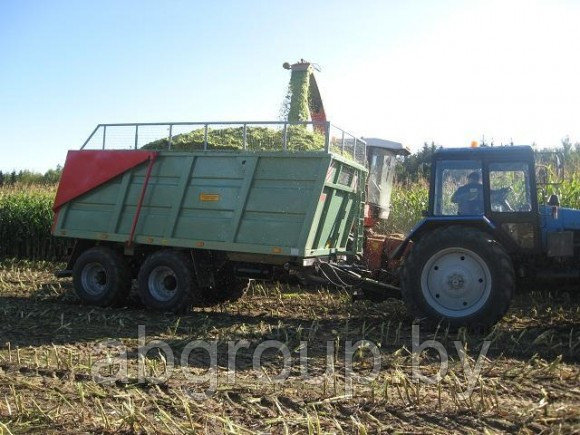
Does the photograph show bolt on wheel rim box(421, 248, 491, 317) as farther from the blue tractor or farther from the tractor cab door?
the tractor cab door

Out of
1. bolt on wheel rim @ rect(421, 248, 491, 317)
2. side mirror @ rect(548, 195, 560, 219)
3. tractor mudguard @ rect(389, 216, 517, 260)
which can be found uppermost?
side mirror @ rect(548, 195, 560, 219)

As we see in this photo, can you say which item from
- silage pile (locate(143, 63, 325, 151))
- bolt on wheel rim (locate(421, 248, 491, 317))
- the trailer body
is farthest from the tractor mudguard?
silage pile (locate(143, 63, 325, 151))

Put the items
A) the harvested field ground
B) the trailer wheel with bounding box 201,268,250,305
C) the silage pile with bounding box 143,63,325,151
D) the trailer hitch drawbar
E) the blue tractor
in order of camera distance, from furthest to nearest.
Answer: the trailer wheel with bounding box 201,268,250,305 < the silage pile with bounding box 143,63,325,151 < the trailer hitch drawbar < the blue tractor < the harvested field ground

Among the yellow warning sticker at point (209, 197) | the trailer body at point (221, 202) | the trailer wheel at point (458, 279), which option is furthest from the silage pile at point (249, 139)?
the trailer wheel at point (458, 279)

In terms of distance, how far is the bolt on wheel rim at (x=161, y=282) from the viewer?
7605mm

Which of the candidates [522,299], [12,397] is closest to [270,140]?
[522,299]

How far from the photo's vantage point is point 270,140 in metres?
7.46

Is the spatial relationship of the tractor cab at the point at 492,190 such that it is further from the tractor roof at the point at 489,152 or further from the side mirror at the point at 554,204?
the side mirror at the point at 554,204

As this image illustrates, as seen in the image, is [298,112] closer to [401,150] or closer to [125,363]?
[401,150]

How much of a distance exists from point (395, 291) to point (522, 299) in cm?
175

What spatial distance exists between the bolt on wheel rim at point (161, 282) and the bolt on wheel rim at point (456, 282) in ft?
10.6

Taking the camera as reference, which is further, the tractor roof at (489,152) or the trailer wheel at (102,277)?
the trailer wheel at (102,277)

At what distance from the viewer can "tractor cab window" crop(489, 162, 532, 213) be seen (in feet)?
20.5

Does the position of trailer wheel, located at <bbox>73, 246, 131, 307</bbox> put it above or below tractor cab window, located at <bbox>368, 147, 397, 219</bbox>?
below
